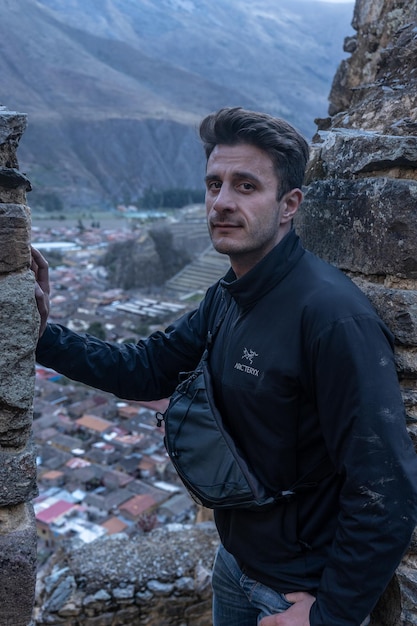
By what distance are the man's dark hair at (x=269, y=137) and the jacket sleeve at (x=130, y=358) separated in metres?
0.49

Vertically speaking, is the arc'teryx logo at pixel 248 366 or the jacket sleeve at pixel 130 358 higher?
the arc'teryx logo at pixel 248 366

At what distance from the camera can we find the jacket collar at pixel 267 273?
54.4 inches

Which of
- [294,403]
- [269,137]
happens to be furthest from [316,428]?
[269,137]

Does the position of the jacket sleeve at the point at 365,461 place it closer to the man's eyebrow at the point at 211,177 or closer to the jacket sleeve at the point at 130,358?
the man's eyebrow at the point at 211,177

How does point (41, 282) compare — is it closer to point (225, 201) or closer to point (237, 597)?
point (225, 201)

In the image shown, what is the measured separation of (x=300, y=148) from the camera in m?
1.42

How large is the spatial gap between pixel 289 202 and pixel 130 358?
635 millimetres

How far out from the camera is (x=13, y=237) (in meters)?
1.29

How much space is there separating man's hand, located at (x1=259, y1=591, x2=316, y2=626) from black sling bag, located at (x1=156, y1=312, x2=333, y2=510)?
0.20 metres

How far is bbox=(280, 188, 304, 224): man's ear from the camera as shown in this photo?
1430mm

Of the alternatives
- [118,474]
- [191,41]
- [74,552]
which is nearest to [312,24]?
[191,41]

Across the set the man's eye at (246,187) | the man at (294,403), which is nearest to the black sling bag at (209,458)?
the man at (294,403)

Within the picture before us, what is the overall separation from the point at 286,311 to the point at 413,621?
2.61 feet

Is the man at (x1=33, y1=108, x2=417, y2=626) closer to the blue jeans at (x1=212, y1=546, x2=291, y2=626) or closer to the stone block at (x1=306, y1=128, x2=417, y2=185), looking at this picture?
the blue jeans at (x1=212, y1=546, x2=291, y2=626)
